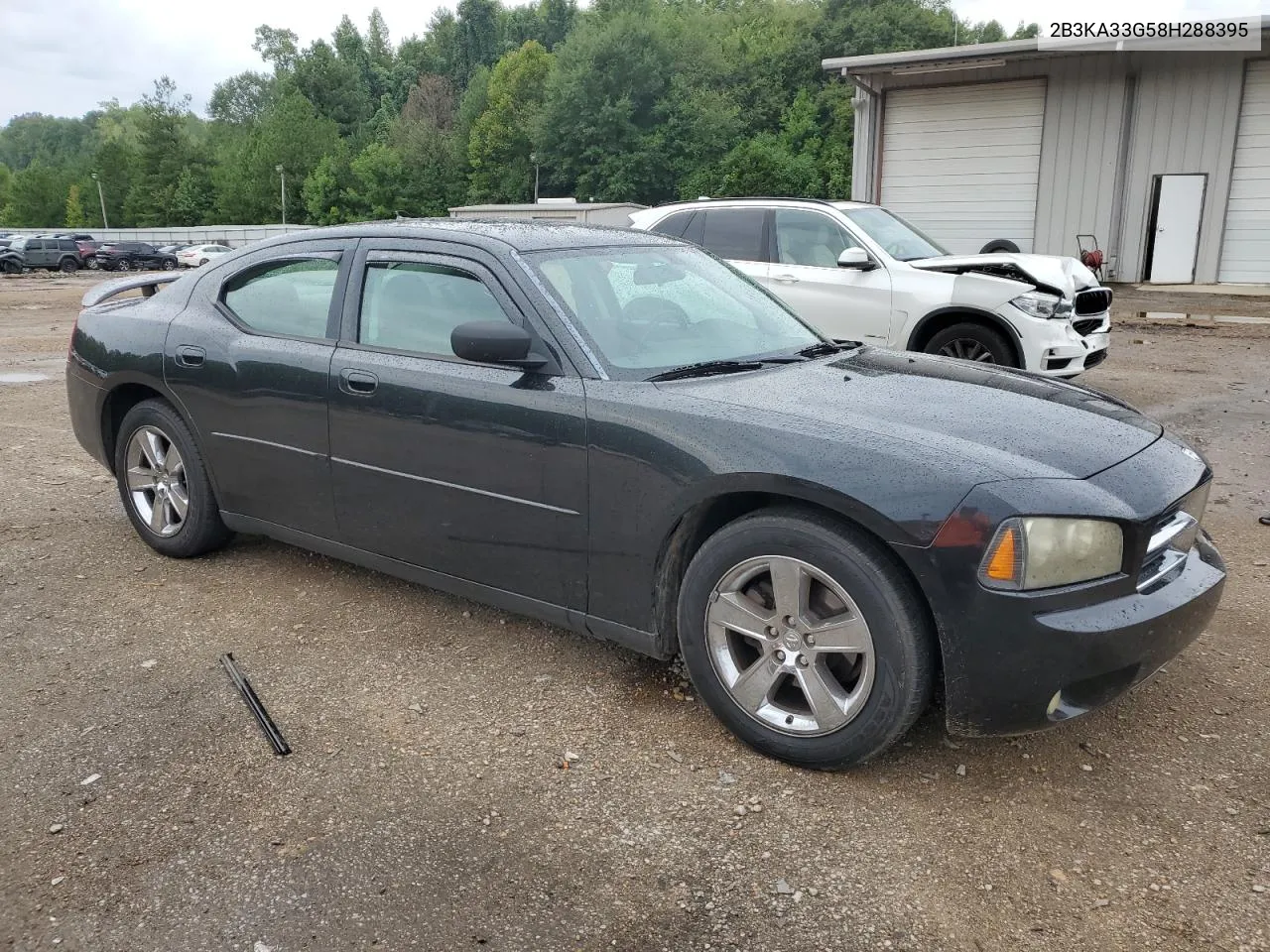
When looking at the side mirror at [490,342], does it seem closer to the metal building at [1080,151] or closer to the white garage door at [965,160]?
the metal building at [1080,151]

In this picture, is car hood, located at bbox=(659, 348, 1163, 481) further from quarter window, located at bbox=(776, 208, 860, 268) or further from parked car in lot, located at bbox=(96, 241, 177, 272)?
parked car in lot, located at bbox=(96, 241, 177, 272)

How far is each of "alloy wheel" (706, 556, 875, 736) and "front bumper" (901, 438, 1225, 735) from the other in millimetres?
253

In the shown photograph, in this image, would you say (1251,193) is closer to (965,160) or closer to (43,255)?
(965,160)

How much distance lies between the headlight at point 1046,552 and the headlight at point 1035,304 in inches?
226

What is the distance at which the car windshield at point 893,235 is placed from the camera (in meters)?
8.63

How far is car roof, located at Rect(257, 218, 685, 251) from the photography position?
382cm

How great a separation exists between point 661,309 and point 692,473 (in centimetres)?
99

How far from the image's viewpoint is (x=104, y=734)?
3.27 m

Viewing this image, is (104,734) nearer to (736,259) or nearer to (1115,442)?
(1115,442)

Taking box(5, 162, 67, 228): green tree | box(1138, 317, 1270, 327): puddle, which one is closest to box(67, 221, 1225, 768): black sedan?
box(1138, 317, 1270, 327): puddle

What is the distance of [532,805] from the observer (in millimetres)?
2863

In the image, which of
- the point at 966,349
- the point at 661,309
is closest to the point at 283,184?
the point at 966,349

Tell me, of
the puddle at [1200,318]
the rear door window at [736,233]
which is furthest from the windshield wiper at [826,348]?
the puddle at [1200,318]

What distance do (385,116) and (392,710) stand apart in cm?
11333
